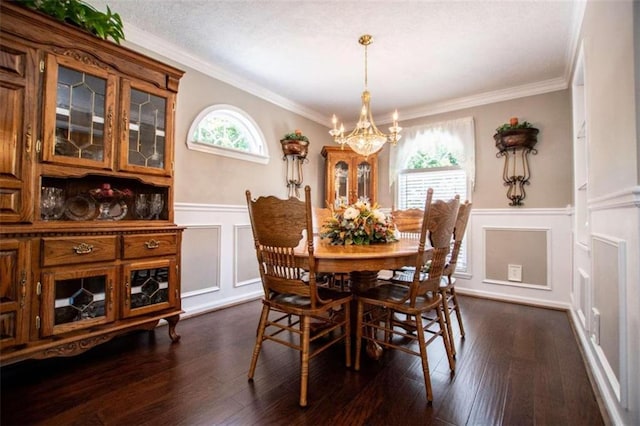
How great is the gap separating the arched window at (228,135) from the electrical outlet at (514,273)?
3.39m

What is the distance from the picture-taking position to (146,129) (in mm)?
2236

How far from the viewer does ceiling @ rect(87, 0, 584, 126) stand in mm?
2270

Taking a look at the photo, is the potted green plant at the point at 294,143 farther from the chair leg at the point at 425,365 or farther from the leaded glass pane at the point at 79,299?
the chair leg at the point at 425,365

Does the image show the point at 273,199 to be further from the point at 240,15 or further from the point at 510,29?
the point at 510,29

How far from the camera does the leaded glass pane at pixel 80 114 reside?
6.01 ft

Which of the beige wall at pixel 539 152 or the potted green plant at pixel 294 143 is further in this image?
the potted green plant at pixel 294 143

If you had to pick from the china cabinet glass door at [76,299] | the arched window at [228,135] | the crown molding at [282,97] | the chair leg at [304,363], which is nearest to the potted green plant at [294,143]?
the arched window at [228,135]

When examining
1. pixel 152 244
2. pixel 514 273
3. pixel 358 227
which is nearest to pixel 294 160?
pixel 358 227

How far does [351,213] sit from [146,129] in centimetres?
172

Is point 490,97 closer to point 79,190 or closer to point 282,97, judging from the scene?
point 282,97

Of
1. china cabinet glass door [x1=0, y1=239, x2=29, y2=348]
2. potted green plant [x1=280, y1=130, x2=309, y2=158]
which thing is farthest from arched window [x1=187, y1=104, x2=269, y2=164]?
china cabinet glass door [x1=0, y1=239, x2=29, y2=348]

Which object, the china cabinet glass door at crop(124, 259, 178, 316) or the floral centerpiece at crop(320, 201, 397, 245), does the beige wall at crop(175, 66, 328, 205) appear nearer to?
the china cabinet glass door at crop(124, 259, 178, 316)

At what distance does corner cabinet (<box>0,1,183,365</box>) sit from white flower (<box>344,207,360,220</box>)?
1.36m

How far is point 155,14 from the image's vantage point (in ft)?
7.76
